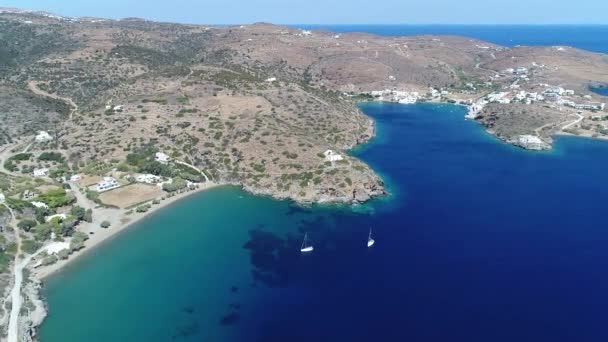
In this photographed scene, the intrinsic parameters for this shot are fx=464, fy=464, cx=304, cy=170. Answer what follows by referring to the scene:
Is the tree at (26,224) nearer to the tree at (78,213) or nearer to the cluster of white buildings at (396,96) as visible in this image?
Answer: the tree at (78,213)

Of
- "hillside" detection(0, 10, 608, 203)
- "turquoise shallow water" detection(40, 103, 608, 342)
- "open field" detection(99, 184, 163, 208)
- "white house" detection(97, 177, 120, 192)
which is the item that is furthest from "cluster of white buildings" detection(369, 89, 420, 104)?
"white house" detection(97, 177, 120, 192)

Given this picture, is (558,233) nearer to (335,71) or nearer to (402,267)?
(402,267)

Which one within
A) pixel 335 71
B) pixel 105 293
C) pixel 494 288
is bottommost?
pixel 105 293

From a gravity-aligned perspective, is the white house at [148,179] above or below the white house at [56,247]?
above

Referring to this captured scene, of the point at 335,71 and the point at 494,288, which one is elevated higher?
the point at 335,71

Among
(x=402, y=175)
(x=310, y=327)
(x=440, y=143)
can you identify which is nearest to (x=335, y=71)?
(x=440, y=143)

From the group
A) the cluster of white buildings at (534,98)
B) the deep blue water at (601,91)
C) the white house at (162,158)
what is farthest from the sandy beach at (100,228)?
the deep blue water at (601,91)

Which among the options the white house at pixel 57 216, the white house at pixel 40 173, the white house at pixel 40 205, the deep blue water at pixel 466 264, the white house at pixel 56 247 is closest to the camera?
the deep blue water at pixel 466 264
